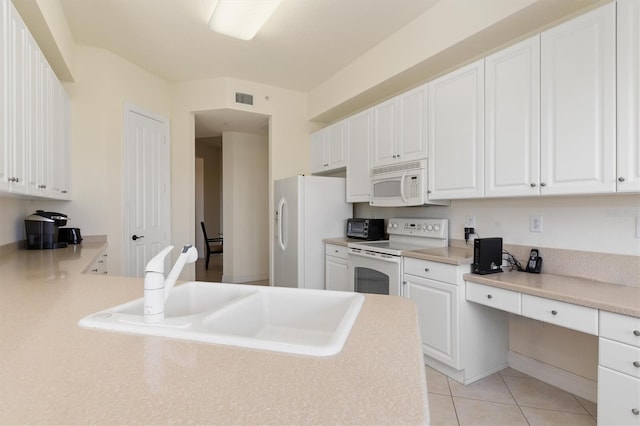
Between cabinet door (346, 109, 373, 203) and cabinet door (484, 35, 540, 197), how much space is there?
4.30 feet

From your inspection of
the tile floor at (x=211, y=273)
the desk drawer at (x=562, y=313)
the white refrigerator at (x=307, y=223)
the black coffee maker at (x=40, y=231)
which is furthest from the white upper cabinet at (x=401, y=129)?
the tile floor at (x=211, y=273)

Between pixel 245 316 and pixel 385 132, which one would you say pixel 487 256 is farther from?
pixel 245 316

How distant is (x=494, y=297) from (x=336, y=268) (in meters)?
1.76

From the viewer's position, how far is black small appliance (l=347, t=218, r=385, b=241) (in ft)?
11.1

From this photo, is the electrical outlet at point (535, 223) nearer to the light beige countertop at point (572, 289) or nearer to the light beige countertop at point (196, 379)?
the light beige countertop at point (572, 289)

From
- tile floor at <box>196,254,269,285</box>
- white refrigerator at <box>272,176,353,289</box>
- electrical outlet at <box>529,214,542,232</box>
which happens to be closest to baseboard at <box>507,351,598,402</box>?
electrical outlet at <box>529,214,542,232</box>

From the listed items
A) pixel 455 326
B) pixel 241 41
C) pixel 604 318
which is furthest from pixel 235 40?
pixel 604 318

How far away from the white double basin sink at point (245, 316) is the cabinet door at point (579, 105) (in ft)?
4.93

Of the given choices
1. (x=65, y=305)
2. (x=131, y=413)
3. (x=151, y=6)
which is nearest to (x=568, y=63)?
(x=131, y=413)

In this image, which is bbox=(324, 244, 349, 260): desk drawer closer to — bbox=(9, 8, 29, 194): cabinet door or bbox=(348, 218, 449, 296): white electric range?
bbox=(348, 218, 449, 296): white electric range

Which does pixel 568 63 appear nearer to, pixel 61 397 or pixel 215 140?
pixel 61 397

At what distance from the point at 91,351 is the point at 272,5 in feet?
8.35

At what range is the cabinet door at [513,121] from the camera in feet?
6.28

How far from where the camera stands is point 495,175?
213cm
